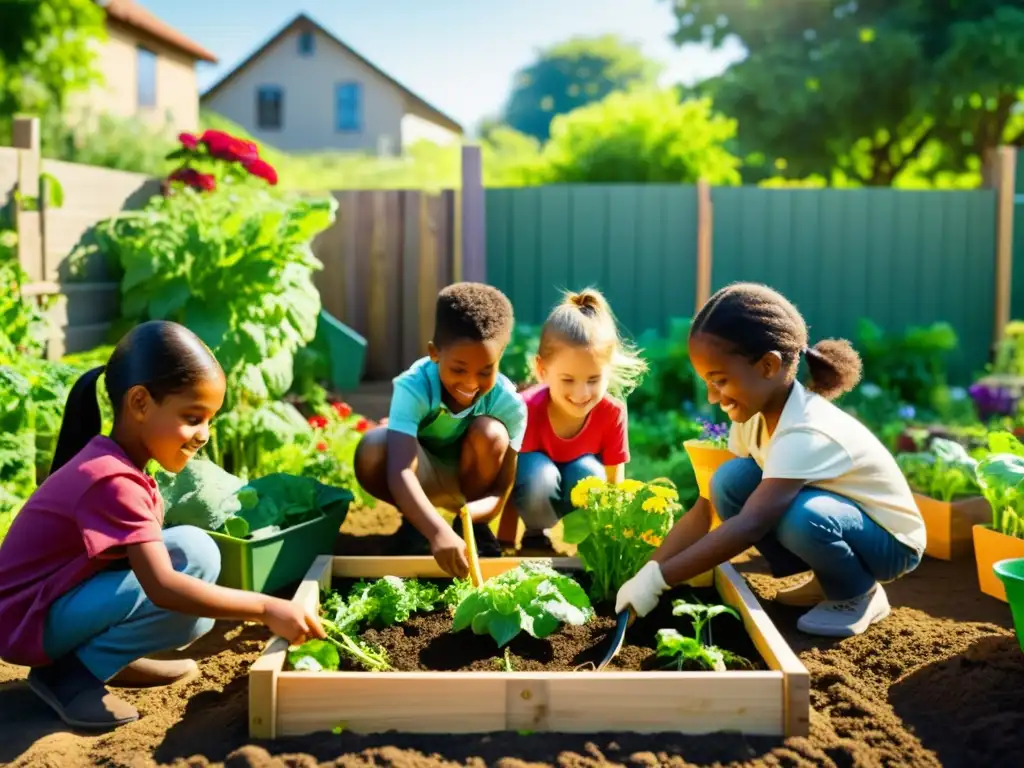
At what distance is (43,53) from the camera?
51.1 ft

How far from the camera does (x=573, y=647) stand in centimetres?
265

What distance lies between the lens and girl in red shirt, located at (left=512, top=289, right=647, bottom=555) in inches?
141

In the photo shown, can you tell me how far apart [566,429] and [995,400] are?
3.91 m

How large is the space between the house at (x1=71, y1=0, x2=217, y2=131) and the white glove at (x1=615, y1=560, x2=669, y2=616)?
1983cm

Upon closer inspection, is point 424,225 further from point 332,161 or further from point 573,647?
point 332,161

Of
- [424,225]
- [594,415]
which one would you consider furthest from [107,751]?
[424,225]

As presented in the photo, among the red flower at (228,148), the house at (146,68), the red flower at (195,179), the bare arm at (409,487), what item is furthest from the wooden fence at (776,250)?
the house at (146,68)

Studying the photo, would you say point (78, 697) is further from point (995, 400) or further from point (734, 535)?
point (995, 400)

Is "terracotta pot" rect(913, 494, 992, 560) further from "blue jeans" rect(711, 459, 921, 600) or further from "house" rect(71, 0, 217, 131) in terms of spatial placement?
"house" rect(71, 0, 217, 131)

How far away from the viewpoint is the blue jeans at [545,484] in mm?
3754

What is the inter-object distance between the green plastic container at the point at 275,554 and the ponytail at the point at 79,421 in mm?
654

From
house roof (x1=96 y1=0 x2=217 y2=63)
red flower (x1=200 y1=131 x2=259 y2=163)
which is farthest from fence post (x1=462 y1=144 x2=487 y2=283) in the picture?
house roof (x1=96 y1=0 x2=217 y2=63)

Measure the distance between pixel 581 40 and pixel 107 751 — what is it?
76.2 metres

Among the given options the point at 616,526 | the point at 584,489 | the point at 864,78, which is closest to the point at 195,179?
the point at 584,489
